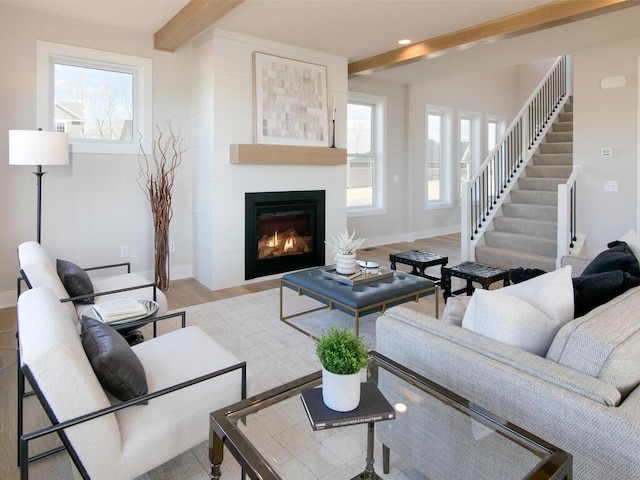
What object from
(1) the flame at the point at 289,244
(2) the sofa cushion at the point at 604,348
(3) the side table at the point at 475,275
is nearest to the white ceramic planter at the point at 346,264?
(3) the side table at the point at 475,275

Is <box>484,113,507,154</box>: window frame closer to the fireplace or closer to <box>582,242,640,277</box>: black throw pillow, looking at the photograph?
the fireplace

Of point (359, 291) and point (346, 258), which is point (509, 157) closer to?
point (346, 258)

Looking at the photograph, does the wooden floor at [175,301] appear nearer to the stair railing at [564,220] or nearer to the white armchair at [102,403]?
the white armchair at [102,403]

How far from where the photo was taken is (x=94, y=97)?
449 centimetres

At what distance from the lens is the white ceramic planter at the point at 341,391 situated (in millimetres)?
1349

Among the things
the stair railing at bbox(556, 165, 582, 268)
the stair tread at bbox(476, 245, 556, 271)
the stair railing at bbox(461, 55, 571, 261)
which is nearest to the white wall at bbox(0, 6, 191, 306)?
the stair railing at bbox(461, 55, 571, 261)

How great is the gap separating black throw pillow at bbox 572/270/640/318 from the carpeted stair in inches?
137

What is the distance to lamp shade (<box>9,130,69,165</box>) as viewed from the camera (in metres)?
3.42

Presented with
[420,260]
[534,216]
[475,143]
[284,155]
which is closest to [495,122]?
[475,143]

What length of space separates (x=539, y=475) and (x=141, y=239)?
4.55 metres

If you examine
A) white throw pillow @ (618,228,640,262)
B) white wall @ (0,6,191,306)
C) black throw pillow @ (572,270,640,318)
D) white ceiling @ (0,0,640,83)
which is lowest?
black throw pillow @ (572,270,640,318)

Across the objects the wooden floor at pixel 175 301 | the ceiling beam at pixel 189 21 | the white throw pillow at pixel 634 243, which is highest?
the ceiling beam at pixel 189 21

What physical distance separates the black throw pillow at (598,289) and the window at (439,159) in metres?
6.19

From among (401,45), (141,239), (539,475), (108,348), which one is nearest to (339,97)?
(401,45)
